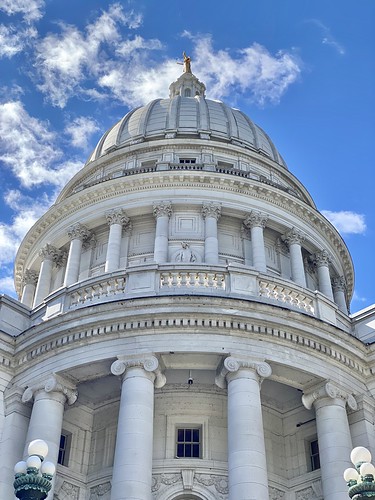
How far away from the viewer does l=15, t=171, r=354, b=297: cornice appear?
39.4m

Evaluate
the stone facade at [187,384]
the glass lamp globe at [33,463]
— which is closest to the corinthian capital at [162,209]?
the stone facade at [187,384]

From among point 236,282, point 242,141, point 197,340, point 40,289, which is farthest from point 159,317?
point 242,141

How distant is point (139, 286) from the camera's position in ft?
78.2

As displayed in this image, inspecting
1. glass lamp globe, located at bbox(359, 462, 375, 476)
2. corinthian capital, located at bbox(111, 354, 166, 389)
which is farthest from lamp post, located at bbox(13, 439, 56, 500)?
corinthian capital, located at bbox(111, 354, 166, 389)

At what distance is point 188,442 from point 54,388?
524 cm

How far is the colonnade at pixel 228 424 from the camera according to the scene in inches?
770

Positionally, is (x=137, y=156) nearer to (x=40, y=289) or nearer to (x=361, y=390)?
(x=40, y=289)

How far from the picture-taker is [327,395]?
73.9ft

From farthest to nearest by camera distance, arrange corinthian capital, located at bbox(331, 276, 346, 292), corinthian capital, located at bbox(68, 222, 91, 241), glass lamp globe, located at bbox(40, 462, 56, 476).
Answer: corinthian capital, located at bbox(331, 276, 346, 292)
corinthian capital, located at bbox(68, 222, 91, 241)
glass lamp globe, located at bbox(40, 462, 56, 476)

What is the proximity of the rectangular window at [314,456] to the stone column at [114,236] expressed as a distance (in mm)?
14927

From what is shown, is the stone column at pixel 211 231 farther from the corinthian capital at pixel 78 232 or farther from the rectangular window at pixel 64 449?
the rectangular window at pixel 64 449

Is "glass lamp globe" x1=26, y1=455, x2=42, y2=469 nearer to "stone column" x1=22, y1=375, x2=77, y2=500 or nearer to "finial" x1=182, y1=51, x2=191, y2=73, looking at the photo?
"stone column" x1=22, y1=375, x2=77, y2=500

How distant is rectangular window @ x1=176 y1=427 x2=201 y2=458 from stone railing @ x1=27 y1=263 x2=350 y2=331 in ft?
16.8

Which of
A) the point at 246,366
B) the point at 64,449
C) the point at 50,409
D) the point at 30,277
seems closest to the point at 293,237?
the point at 30,277
